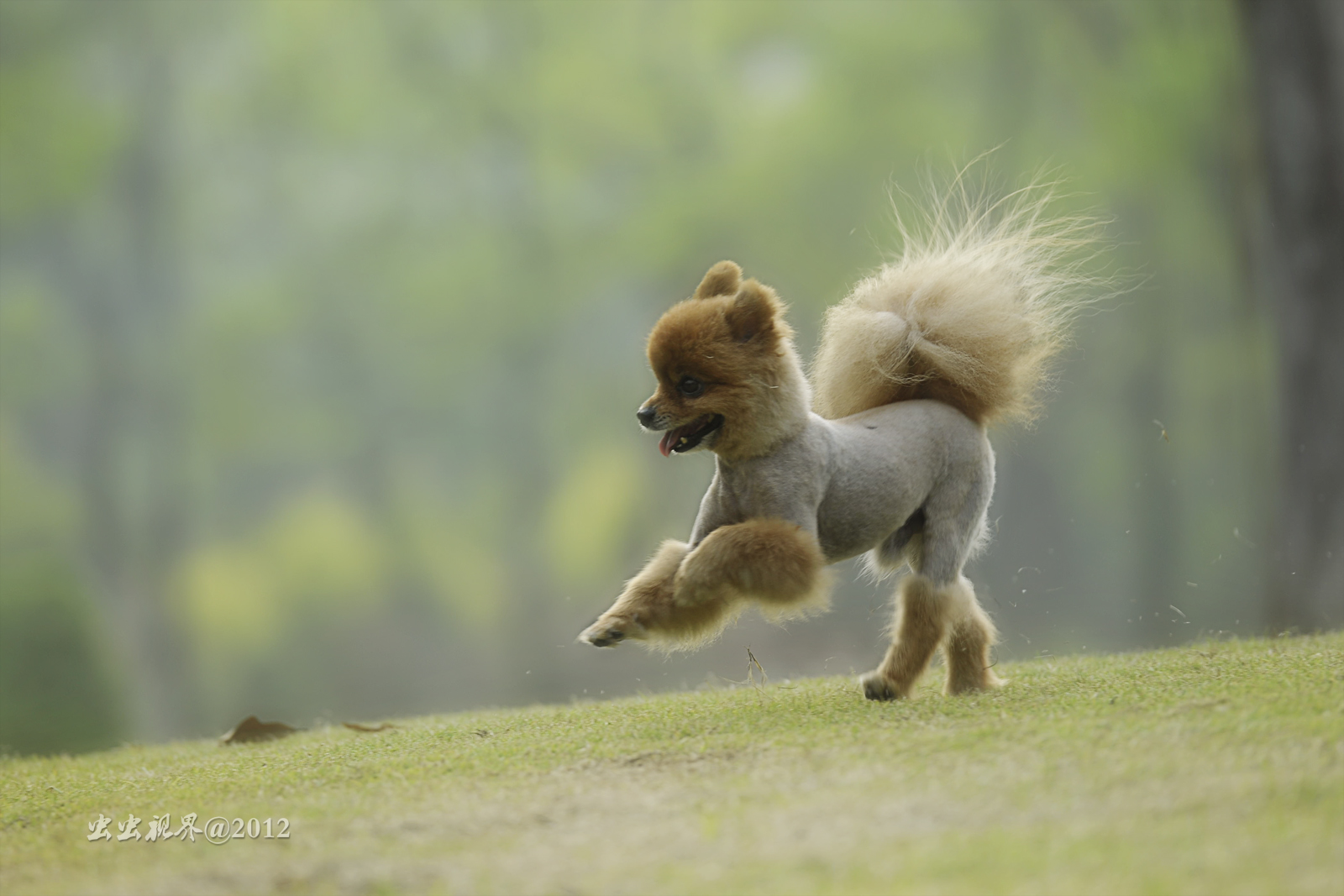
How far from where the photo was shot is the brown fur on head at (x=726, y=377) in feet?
11.3

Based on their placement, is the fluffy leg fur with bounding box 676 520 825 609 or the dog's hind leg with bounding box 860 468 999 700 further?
the dog's hind leg with bounding box 860 468 999 700

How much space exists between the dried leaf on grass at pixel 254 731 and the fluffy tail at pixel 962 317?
8.48 ft

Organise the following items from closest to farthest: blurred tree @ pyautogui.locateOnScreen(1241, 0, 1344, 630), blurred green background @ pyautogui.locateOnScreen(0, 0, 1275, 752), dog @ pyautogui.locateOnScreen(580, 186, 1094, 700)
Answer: dog @ pyautogui.locateOnScreen(580, 186, 1094, 700) < blurred tree @ pyautogui.locateOnScreen(1241, 0, 1344, 630) < blurred green background @ pyautogui.locateOnScreen(0, 0, 1275, 752)

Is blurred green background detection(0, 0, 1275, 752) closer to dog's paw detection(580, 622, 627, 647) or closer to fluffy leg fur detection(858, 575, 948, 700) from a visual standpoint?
fluffy leg fur detection(858, 575, 948, 700)

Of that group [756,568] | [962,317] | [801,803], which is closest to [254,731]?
[756,568]

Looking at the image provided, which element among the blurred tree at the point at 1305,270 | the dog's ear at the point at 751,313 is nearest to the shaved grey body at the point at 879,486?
the dog's ear at the point at 751,313

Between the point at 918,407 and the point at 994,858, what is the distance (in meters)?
2.16

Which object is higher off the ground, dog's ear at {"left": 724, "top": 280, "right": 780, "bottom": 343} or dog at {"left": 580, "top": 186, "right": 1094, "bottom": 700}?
dog's ear at {"left": 724, "top": 280, "right": 780, "bottom": 343}

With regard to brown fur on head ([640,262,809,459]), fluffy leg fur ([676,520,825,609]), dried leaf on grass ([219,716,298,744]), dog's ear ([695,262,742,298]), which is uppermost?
dog's ear ([695,262,742,298])

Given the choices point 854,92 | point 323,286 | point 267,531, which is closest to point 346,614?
point 267,531

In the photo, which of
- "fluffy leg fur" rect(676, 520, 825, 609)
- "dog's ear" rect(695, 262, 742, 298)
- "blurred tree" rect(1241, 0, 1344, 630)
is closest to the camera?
"fluffy leg fur" rect(676, 520, 825, 609)

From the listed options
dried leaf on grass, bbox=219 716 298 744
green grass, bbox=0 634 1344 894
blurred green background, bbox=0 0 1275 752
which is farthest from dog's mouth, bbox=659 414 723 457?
blurred green background, bbox=0 0 1275 752

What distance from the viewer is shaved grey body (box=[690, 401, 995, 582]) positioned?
3518 millimetres

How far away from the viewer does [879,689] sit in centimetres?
378
